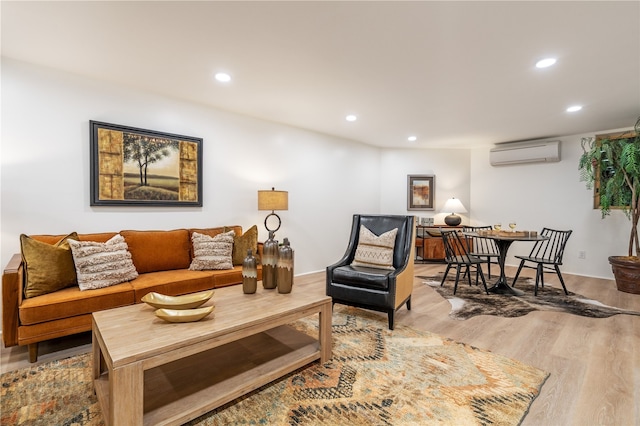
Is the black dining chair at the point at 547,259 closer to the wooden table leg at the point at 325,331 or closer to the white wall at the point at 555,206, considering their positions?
the white wall at the point at 555,206

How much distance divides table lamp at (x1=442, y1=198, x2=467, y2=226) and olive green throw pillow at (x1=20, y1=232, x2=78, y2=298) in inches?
226

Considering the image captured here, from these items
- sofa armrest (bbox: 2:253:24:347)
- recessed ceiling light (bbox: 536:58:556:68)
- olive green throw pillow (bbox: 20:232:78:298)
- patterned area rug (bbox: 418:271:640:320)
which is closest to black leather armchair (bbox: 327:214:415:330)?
patterned area rug (bbox: 418:271:640:320)

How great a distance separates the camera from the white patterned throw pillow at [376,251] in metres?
3.13

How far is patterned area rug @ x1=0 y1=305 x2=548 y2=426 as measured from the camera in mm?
1601

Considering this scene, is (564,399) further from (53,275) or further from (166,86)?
(166,86)

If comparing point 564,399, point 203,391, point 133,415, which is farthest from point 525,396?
point 133,415

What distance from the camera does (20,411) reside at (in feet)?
5.35

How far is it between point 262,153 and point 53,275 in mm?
2738

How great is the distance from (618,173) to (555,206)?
1.17m

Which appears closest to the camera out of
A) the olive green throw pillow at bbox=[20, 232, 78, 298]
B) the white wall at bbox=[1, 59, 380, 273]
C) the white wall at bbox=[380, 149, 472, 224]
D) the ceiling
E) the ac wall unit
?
the ceiling

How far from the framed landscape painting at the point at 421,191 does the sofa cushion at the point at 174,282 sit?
173 inches

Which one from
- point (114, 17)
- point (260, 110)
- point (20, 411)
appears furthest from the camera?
point (260, 110)

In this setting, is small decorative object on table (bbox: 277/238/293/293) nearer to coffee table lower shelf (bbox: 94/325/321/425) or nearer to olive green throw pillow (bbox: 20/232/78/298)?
coffee table lower shelf (bbox: 94/325/321/425)

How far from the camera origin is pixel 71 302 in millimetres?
2256
